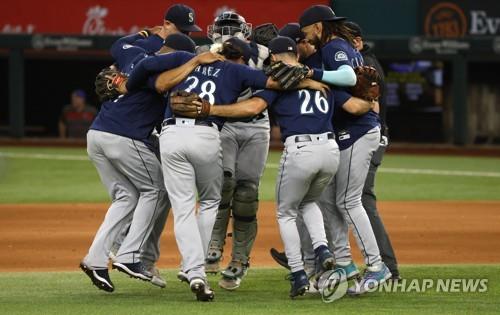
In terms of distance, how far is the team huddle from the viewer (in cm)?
791

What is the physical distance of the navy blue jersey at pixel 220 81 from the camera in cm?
791

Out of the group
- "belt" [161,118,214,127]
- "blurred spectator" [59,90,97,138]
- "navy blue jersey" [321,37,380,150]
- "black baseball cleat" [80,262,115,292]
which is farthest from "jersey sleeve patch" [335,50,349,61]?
"blurred spectator" [59,90,97,138]

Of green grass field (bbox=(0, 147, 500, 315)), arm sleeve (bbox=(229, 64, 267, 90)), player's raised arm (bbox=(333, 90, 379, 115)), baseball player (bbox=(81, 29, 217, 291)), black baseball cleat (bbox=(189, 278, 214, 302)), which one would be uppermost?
arm sleeve (bbox=(229, 64, 267, 90))

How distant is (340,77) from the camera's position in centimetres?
799

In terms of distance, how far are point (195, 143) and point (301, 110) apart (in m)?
0.73

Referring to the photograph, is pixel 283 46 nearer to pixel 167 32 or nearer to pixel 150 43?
pixel 167 32

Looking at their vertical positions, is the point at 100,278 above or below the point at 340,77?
below

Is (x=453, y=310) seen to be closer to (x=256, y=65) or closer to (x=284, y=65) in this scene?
(x=284, y=65)

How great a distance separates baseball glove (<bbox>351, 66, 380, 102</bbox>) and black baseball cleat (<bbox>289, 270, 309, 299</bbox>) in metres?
1.27

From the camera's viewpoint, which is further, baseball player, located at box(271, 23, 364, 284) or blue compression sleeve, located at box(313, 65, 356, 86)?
baseball player, located at box(271, 23, 364, 284)

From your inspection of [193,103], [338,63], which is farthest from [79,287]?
[338,63]

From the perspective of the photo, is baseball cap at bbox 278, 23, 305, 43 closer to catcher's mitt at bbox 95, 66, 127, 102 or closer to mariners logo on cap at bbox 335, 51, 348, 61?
mariners logo on cap at bbox 335, 51, 348, 61

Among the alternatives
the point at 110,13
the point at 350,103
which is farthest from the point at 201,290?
the point at 110,13

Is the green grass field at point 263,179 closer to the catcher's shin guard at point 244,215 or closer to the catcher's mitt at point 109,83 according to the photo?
the catcher's shin guard at point 244,215
